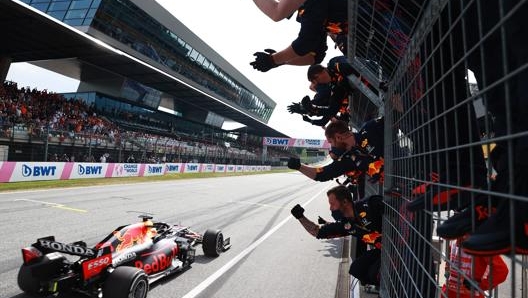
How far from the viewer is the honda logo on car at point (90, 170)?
696 inches

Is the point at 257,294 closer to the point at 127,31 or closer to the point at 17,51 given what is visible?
the point at 17,51

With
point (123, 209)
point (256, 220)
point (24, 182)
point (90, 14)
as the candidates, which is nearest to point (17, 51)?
point (90, 14)

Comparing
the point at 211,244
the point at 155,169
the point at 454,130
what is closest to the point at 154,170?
the point at 155,169

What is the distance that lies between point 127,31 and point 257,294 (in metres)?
28.5

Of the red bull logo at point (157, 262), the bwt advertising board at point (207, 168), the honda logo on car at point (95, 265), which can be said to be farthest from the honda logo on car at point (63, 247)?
the bwt advertising board at point (207, 168)

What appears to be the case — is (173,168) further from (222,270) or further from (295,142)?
(295,142)

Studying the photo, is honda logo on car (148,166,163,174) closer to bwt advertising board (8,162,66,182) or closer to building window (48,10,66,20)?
bwt advertising board (8,162,66,182)

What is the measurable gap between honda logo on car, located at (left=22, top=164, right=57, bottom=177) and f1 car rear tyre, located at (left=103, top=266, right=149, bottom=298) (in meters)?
12.8

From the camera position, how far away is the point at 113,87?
3269 centimetres

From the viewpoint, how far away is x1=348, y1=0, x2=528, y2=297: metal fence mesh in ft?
3.15

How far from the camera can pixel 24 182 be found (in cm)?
1410

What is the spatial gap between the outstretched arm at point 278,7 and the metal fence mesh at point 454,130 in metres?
0.33

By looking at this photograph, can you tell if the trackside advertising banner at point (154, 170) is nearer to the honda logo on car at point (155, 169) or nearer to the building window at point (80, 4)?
the honda logo on car at point (155, 169)

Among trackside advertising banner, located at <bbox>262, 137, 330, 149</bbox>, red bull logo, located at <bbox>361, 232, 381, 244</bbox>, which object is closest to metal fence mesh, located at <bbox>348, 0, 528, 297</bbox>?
red bull logo, located at <bbox>361, 232, 381, 244</bbox>
